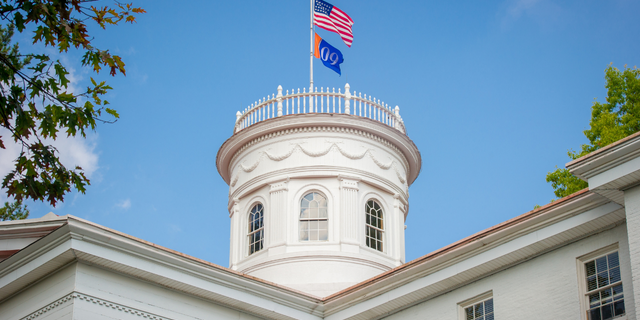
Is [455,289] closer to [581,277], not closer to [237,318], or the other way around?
[581,277]

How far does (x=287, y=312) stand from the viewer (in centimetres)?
1945

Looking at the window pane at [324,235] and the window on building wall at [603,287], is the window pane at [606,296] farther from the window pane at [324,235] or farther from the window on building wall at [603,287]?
the window pane at [324,235]

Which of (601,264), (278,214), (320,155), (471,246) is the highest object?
(320,155)

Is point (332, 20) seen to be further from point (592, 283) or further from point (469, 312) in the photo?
point (592, 283)

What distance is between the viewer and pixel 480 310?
56.3 ft

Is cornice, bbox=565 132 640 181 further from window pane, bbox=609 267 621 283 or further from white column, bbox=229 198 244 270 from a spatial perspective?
white column, bbox=229 198 244 270

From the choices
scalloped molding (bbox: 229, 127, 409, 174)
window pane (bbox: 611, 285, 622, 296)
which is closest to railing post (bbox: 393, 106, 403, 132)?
scalloped molding (bbox: 229, 127, 409, 174)

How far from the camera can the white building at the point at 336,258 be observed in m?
14.9

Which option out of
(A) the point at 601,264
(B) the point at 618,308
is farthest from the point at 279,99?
(B) the point at 618,308

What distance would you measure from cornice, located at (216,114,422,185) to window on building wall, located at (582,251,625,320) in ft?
39.3

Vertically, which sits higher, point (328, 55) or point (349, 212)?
point (328, 55)

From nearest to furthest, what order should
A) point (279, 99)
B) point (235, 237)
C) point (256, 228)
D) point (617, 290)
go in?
point (617, 290) → point (256, 228) → point (235, 237) → point (279, 99)

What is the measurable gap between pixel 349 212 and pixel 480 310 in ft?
28.0

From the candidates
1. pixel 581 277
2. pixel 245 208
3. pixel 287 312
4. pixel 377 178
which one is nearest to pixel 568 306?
pixel 581 277
